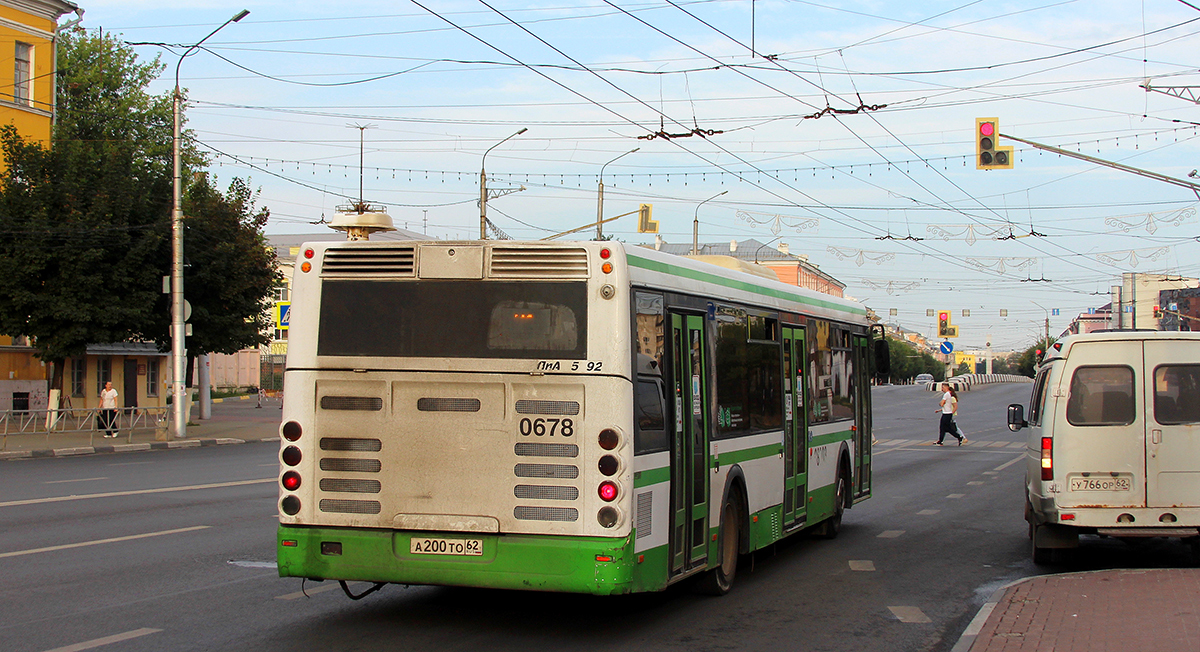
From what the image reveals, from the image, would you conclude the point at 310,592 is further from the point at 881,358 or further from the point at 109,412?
the point at 109,412

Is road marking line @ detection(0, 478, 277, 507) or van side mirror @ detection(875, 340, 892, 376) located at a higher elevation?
van side mirror @ detection(875, 340, 892, 376)

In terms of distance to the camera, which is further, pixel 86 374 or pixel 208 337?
pixel 86 374

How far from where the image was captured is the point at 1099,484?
10539 mm

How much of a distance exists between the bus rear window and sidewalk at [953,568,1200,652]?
10.9 ft

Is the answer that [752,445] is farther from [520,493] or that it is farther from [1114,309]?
[1114,309]

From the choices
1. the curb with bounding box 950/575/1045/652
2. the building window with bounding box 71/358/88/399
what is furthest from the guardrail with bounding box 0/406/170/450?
the curb with bounding box 950/575/1045/652

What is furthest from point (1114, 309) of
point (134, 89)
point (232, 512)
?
point (232, 512)

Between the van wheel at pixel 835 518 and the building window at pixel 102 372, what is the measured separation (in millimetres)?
32792

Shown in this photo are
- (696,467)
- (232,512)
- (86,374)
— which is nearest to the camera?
(696,467)

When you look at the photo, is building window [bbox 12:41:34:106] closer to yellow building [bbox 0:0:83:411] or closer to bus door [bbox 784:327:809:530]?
yellow building [bbox 0:0:83:411]

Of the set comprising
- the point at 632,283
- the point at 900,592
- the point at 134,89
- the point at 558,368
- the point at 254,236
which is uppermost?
the point at 134,89

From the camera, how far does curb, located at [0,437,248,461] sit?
1027 inches

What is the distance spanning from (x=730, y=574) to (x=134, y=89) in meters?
50.1

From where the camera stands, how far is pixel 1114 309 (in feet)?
381
